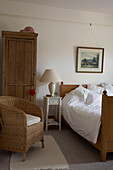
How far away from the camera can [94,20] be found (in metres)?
4.67

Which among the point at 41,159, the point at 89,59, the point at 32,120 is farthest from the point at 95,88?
the point at 41,159

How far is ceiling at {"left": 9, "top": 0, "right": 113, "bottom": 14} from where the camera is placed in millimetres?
3984

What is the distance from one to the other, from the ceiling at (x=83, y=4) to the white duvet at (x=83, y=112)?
1.87 m

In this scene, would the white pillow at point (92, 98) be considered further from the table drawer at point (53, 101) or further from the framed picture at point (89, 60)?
the framed picture at point (89, 60)

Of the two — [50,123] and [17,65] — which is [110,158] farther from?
[17,65]

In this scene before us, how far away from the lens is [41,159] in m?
Result: 2.63

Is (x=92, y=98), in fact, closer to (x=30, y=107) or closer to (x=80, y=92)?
(x=80, y=92)

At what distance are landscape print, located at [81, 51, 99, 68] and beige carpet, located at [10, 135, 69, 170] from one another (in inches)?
91.6

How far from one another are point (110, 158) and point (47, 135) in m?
1.37

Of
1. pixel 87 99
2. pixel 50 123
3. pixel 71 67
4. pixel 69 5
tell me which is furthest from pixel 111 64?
pixel 50 123

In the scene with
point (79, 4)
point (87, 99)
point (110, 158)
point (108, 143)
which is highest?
point (79, 4)

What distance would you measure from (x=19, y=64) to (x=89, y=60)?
1889mm

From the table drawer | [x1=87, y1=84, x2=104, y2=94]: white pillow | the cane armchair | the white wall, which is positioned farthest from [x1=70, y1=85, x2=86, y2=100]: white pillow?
the cane armchair

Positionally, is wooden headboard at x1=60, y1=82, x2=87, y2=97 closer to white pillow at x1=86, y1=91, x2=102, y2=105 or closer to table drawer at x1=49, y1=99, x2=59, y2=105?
table drawer at x1=49, y1=99, x2=59, y2=105
